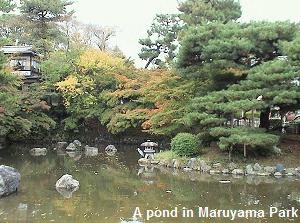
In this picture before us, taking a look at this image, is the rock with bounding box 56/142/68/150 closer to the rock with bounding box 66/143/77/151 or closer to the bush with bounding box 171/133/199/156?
the rock with bounding box 66/143/77/151

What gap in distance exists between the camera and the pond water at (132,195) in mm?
9688

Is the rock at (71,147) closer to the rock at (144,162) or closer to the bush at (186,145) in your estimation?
the rock at (144,162)

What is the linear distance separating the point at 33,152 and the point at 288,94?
14.0m

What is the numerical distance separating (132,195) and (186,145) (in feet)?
18.8

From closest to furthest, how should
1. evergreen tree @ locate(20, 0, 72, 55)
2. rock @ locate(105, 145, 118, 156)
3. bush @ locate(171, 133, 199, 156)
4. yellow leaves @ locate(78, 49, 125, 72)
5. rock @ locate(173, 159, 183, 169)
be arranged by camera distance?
1. rock @ locate(173, 159, 183, 169)
2. bush @ locate(171, 133, 199, 156)
3. rock @ locate(105, 145, 118, 156)
4. yellow leaves @ locate(78, 49, 125, 72)
5. evergreen tree @ locate(20, 0, 72, 55)

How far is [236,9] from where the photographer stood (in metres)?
23.8

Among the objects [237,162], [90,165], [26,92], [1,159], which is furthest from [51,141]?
[237,162]

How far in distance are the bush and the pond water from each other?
121cm

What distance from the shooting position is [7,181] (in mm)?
11766

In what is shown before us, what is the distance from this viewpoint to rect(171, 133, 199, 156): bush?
17.4 metres

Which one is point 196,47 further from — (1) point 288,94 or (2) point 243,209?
(2) point 243,209

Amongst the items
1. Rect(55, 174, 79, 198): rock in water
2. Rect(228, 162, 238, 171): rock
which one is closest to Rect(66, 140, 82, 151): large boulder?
Rect(228, 162, 238, 171): rock

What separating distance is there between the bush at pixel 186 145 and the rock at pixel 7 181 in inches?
284

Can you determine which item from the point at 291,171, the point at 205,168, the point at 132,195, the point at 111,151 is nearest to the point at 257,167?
the point at 291,171
